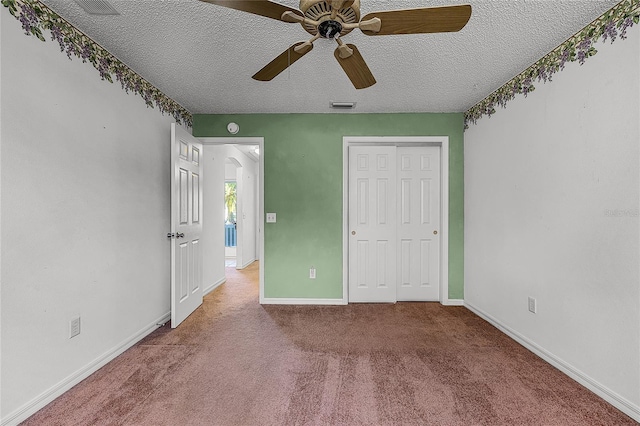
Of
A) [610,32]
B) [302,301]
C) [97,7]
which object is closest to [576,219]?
[610,32]

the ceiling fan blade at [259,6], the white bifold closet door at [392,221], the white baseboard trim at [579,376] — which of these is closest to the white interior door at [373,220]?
the white bifold closet door at [392,221]

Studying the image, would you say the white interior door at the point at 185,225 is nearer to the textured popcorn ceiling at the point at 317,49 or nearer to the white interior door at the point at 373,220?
the textured popcorn ceiling at the point at 317,49

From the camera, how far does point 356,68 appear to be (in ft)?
5.66

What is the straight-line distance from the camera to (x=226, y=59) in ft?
7.40

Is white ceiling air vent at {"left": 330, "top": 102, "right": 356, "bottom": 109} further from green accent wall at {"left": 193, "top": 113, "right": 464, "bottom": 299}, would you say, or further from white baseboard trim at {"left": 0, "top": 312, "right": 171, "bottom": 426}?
white baseboard trim at {"left": 0, "top": 312, "right": 171, "bottom": 426}

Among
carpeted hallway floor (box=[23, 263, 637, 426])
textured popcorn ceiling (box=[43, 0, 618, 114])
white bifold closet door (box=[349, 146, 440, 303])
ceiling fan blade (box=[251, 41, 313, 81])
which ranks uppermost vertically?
textured popcorn ceiling (box=[43, 0, 618, 114])

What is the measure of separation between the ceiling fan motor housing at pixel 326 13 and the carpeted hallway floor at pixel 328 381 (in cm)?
201

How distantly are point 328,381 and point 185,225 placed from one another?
6.81 feet

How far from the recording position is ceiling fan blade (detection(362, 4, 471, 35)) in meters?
1.21

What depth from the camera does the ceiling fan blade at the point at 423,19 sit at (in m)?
1.21

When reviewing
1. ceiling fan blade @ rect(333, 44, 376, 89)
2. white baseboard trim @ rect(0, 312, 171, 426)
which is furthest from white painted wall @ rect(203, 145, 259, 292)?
ceiling fan blade @ rect(333, 44, 376, 89)

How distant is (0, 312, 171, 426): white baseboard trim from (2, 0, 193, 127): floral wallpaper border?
2.06 meters

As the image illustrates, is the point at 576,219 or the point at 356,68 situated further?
the point at 576,219

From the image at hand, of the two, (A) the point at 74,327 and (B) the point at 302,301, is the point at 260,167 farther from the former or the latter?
(A) the point at 74,327
